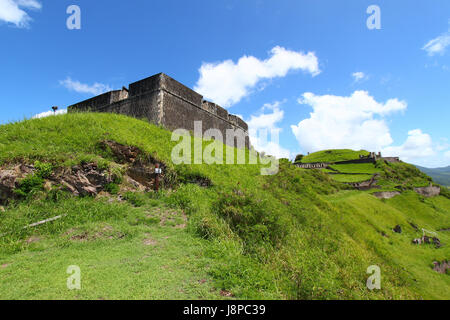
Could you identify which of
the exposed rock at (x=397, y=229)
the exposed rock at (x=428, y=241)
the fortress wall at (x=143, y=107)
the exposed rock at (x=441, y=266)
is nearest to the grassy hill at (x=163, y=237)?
the exposed rock at (x=441, y=266)

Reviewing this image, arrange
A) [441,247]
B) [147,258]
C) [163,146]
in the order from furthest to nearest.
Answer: [441,247], [163,146], [147,258]

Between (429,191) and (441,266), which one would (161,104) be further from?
(429,191)

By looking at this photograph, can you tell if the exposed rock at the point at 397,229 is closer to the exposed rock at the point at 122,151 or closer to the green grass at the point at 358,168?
the exposed rock at the point at 122,151

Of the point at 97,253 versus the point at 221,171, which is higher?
the point at 221,171

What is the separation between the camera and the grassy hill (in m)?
3.58

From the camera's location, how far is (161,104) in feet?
40.8

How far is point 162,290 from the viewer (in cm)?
326

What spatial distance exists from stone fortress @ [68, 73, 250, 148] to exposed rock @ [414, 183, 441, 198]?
124 ft

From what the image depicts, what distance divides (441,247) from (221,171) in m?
17.2

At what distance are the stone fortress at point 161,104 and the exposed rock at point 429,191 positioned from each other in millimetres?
37672
